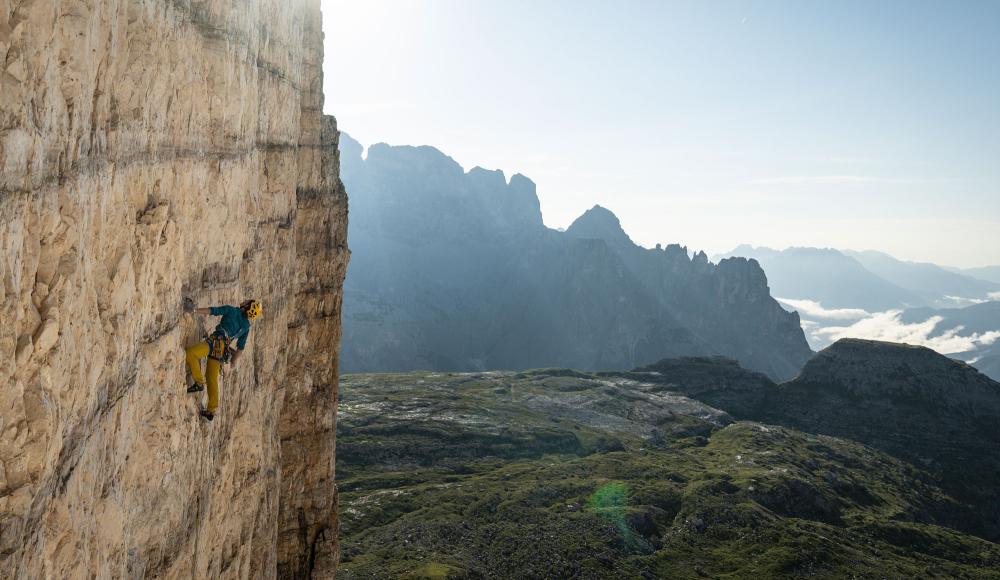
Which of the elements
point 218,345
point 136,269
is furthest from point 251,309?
point 136,269

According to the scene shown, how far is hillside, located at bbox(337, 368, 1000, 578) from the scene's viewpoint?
91.4 meters

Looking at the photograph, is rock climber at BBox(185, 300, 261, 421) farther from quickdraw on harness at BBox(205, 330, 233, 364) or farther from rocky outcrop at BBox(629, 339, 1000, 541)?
rocky outcrop at BBox(629, 339, 1000, 541)

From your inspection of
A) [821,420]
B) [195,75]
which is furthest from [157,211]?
[821,420]

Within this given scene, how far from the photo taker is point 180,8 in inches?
542

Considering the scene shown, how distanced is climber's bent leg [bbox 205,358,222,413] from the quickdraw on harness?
0.14 m

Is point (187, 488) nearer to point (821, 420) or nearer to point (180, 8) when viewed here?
point (180, 8)

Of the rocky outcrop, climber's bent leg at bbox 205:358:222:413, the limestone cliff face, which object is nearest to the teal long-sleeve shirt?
the limestone cliff face

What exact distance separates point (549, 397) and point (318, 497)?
163621 mm

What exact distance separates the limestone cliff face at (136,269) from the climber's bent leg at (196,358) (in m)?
0.33

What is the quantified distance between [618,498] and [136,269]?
11261 cm

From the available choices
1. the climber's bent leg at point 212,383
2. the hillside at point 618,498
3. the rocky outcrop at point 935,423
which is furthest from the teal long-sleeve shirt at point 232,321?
the rocky outcrop at point 935,423

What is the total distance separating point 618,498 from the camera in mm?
114500

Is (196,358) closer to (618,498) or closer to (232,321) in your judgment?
(232,321)

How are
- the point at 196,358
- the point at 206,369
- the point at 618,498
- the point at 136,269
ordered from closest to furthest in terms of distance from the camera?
the point at 136,269 → the point at 196,358 → the point at 206,369 → the point at 618,498
